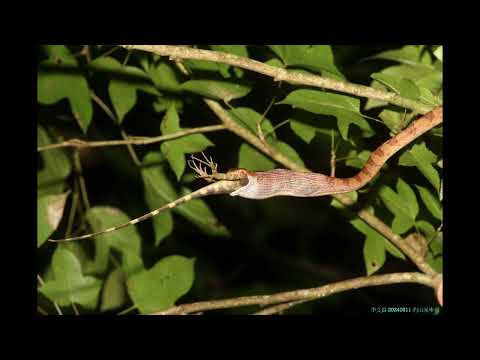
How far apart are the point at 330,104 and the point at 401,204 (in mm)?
565

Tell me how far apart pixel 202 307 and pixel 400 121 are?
1005 mm

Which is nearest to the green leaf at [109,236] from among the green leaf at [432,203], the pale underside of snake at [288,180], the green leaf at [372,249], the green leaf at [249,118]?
the green leaf at [249,118]

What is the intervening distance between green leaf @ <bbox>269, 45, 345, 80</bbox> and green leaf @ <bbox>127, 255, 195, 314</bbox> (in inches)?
36.2

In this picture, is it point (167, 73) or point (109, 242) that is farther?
point (109, 242)

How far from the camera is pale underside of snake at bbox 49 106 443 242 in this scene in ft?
5.14

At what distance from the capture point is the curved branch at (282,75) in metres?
1.79

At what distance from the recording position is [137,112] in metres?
3.15

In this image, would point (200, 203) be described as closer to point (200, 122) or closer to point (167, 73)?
point (200, 122)

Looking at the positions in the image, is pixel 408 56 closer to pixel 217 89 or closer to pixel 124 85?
pixel 217 89

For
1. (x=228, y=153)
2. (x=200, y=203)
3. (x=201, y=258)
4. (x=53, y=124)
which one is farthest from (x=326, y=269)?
(x=53, y=124)

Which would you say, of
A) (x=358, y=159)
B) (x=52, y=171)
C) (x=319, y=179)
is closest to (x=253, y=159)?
(x=358, y=159)

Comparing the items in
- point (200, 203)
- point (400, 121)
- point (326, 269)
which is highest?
point (400, 121)

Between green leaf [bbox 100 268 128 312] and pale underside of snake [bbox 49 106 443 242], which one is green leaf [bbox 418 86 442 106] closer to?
pale underside of snake [bbox 49 106 443 242]

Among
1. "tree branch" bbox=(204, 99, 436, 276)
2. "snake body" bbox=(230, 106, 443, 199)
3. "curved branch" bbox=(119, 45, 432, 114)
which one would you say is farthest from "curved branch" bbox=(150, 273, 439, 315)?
"curved branch" bbox=(119, 45, 432, 114)
